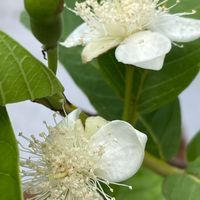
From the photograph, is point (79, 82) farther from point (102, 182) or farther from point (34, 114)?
point (34, 114)

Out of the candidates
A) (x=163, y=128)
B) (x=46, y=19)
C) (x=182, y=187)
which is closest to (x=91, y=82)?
(x=163, y=128)

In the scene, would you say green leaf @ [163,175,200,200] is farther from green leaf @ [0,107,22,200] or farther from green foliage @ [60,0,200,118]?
green leaf @ [0,107,22,200]

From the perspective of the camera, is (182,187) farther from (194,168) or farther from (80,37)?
(80,37)

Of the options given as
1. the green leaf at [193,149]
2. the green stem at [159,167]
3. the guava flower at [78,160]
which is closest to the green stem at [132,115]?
the green stem at [159,167]

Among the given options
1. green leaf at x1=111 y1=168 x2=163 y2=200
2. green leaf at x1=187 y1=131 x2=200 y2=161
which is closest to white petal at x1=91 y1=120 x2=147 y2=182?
green leaf at x1=111 y1=168 x2=163 y2=200

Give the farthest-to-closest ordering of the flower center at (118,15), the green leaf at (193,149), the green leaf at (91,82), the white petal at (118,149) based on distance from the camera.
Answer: the green leaf at (193,149) → the green leaf at (91,82) → the flower center at (118,15) → the white petal at (118,149)

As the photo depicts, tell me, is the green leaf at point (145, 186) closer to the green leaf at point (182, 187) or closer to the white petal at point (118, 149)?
the green leaf at point (182, 187)
